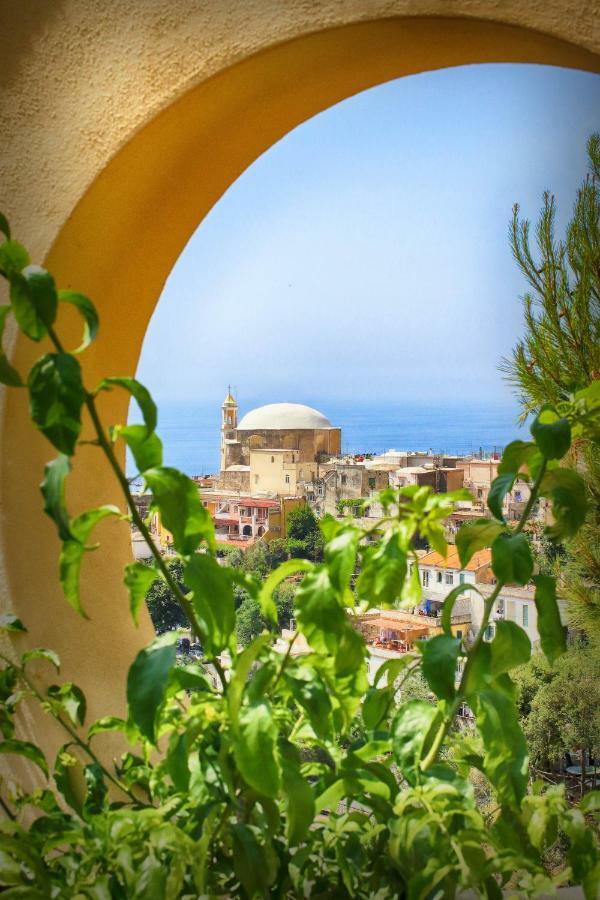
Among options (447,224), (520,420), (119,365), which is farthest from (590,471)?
(119,365)

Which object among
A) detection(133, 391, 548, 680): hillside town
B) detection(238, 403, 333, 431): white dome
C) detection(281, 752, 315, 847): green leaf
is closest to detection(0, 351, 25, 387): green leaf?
detection(281, 752, 315, 847): green leaf

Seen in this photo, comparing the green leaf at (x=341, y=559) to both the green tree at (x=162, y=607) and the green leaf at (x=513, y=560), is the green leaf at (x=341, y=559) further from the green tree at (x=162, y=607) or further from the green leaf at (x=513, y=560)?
the green tree at (x=162, y=607)

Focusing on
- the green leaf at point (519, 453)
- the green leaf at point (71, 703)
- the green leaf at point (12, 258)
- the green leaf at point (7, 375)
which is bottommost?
the green leaf at point (71, 703)

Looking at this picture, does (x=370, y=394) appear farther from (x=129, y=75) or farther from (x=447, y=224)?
(x=129, y=75)

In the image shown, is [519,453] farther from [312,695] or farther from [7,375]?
[7,375]

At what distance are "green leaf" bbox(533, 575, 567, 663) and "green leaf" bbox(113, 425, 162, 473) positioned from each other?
24 cm

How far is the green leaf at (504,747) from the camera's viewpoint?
52cm

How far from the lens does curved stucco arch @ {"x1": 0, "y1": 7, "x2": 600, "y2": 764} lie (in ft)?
2.56

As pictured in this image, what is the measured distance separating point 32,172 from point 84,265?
0.39ft

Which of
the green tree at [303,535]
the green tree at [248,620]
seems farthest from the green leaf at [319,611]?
the green tree at [303,535]

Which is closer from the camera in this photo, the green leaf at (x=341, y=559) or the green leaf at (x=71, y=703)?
the green leaf at (x=341, y=559)

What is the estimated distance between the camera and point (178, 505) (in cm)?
53

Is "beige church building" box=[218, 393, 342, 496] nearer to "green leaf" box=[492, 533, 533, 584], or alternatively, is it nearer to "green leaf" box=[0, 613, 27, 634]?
"green leaf" box=[0, 613, 27, 634]

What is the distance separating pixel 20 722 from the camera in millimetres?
904
